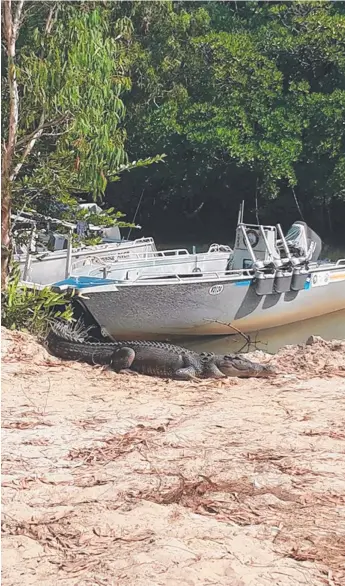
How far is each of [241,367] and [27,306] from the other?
2.79 meters

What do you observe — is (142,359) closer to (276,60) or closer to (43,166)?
(43,166)

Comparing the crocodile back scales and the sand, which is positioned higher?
the sand

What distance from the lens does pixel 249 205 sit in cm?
2584

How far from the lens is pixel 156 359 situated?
28.9 ft

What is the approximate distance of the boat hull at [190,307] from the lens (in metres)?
11.0

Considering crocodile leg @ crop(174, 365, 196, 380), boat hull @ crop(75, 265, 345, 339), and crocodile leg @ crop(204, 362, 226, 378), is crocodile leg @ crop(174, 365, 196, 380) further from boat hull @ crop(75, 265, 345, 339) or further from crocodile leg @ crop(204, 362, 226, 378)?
boat hull @ crop(75, 265, 345, 339)

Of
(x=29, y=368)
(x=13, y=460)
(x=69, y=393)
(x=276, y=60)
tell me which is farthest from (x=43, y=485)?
(x=276, y=60)

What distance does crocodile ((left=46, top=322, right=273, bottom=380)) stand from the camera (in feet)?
28.1

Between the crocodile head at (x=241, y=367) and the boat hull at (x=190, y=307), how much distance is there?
2.65 meters

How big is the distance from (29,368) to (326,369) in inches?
126

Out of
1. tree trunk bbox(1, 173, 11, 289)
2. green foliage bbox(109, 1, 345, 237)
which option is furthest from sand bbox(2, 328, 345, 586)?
green foliage bbox(109, 1, 345, 237)

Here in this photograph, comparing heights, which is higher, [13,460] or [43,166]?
[43,166]

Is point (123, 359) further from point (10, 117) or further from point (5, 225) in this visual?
point (10, 117)

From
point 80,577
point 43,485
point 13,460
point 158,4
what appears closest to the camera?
point 80,577
